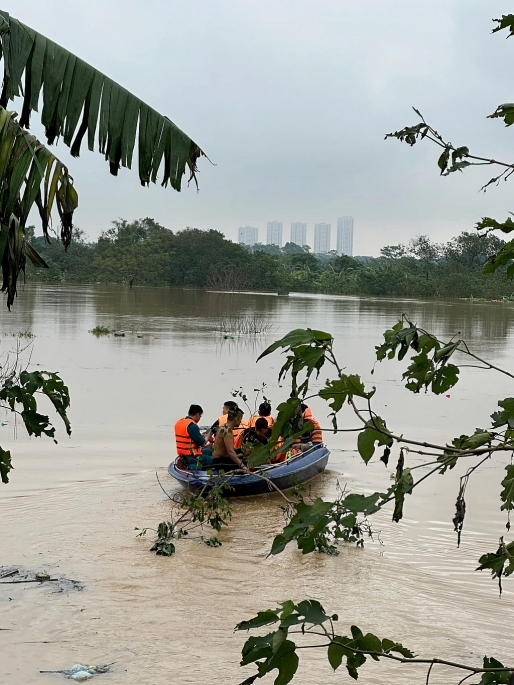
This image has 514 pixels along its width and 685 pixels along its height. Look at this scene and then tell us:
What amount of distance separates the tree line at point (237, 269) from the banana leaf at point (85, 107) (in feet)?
218

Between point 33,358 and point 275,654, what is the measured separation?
20614mm

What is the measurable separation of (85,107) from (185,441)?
4833mm

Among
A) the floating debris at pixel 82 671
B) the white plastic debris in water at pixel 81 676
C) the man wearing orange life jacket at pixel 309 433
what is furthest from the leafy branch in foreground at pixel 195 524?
the white plastic debris in water at pixel 81 676


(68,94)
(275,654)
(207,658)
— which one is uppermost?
(68,94)

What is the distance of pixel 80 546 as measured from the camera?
760cm

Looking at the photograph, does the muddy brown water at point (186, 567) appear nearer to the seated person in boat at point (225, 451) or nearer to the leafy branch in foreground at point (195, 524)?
the leafy branch in foreground at point (195, 524)

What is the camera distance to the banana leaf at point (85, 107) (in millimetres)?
4652

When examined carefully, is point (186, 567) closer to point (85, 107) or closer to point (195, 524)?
point (195, 524)

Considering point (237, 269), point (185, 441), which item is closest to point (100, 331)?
point (185, 441)

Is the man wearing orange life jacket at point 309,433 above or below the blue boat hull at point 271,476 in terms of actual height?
above

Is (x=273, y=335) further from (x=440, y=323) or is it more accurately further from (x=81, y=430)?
(x=81, y=430)

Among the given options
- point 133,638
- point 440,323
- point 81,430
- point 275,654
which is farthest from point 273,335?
point 275,654

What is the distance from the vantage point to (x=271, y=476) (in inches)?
353

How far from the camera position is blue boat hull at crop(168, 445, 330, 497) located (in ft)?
28.3
